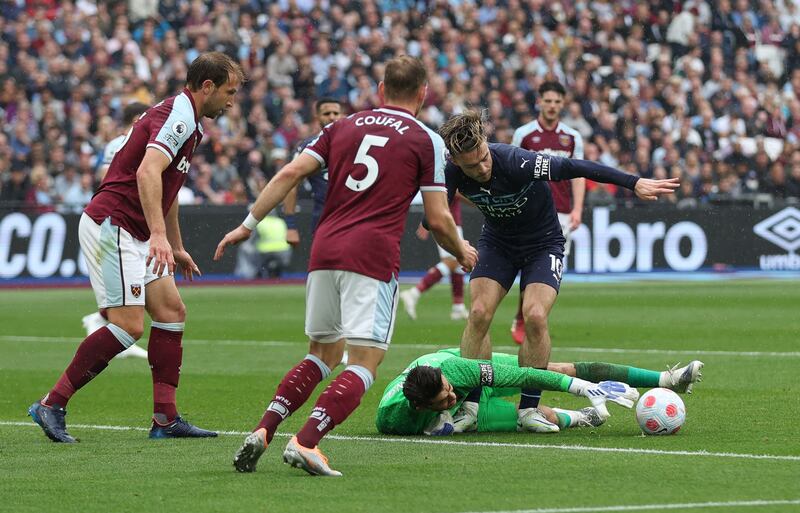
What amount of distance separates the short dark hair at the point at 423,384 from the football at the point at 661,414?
52.7 inches

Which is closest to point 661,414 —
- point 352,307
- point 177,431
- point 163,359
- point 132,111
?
point 352,307

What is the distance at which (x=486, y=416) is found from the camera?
8805 millimetres

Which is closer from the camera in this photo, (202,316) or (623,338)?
(623,338)

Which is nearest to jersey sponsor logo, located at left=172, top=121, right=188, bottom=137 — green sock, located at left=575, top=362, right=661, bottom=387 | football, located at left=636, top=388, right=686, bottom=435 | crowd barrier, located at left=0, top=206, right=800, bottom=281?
green sock, located at left=575, top=362, right=661, bottom=387

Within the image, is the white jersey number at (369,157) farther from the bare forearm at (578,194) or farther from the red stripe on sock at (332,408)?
the bare forearm at (578,194)

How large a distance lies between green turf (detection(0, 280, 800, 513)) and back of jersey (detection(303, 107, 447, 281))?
3.58ft

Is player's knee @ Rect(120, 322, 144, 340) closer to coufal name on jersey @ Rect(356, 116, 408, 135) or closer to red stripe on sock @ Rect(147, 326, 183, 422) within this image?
red stripe on sock @ Rect(147, 326, 183, 422)

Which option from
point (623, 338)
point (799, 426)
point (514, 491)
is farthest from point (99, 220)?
point (623, 338)

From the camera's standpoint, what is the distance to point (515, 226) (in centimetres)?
941

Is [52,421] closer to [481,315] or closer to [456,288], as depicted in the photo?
[481,315]

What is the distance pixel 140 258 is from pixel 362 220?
1.93 metres

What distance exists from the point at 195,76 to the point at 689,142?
22780 mm

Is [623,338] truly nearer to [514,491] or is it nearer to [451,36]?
[514,491]

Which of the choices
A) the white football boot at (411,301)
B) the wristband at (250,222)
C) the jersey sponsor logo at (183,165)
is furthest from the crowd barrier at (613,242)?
the wristband at (250,222)
